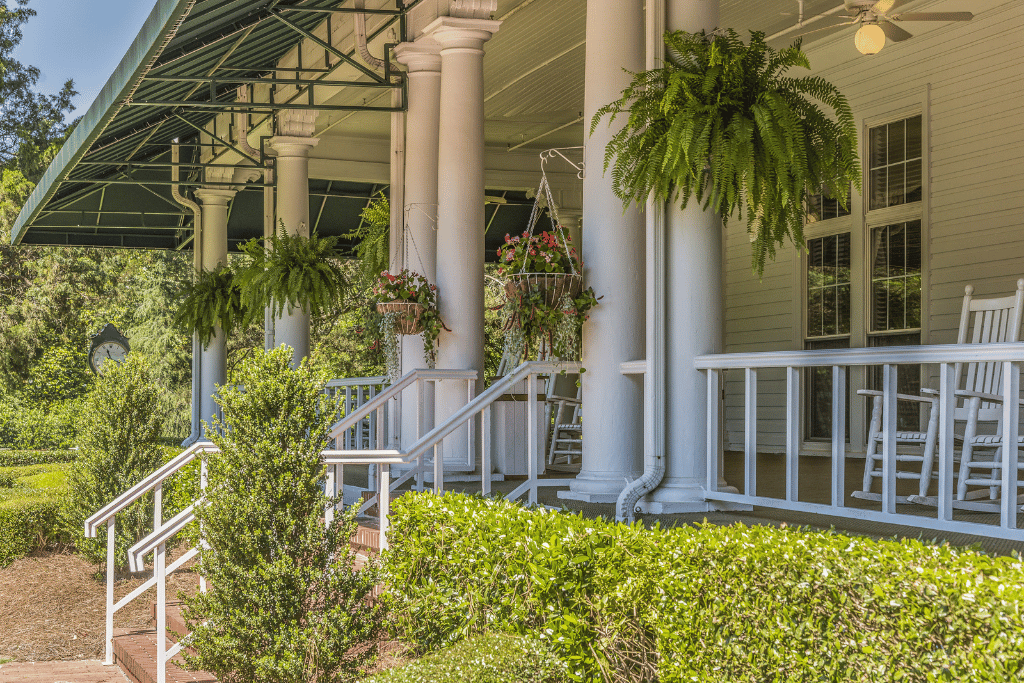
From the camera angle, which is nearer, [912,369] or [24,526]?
[912,369]

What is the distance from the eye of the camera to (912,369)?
8086 millimetres

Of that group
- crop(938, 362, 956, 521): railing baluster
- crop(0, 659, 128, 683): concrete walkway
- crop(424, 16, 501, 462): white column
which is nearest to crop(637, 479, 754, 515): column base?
crop(938, 362, 956, 521): railing baluster

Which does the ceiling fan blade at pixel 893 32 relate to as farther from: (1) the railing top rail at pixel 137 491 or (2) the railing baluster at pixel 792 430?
(1) the railing top rail at pixel 137 491

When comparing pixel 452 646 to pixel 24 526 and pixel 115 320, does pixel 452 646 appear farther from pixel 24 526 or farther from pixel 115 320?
pixel 115 320

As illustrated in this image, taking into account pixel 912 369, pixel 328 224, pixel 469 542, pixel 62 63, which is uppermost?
pixel 62 63

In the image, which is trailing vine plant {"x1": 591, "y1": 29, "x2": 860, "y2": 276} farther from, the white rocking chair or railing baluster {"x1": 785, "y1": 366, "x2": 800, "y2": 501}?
the white rocking chair

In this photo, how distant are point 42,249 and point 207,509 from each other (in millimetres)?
25745

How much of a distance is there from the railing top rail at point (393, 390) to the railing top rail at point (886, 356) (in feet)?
8.09

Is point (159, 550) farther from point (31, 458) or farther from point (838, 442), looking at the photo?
point (31, 458)

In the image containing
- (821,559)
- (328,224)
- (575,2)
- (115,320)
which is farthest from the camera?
(115,320)

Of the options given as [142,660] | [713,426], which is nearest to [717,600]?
[713,426]

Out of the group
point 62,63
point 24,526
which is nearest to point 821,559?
point 24,526

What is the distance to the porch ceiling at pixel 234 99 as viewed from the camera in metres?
8.11

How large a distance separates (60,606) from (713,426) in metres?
5.65
